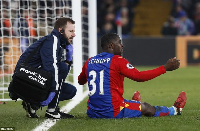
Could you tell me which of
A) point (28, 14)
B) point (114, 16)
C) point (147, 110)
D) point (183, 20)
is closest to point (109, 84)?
point (147, 110)

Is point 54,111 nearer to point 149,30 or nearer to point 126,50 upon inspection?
point 126,50

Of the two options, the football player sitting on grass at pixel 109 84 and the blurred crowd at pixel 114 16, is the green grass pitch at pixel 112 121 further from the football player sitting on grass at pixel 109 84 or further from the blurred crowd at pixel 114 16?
the blurred crowd at pixel 114 16

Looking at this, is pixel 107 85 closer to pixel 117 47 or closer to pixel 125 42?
pixel 117 47

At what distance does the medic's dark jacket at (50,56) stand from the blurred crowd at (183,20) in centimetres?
1475

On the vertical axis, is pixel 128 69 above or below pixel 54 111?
above

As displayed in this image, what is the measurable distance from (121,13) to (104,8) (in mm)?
994

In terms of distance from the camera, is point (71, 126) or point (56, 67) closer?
point (71, 126)

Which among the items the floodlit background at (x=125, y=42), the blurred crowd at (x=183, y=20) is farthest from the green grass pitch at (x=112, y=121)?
the blurred crowd at (x=183, y=20)

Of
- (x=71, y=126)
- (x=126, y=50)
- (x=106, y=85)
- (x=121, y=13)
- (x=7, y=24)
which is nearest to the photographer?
(x=71, y=126)

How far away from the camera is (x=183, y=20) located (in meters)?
21.8

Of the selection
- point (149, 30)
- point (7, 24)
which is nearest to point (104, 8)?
point (149, 30)

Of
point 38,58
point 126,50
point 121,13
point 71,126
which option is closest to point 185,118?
point 71,126

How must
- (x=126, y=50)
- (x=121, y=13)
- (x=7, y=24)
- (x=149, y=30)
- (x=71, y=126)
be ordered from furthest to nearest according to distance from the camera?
(x=149, y=30) → (x=121, y=13) → (x=126, y=50) → (x=7, y=24) → (x=71, y=126)

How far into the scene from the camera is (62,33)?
7.19 meters
